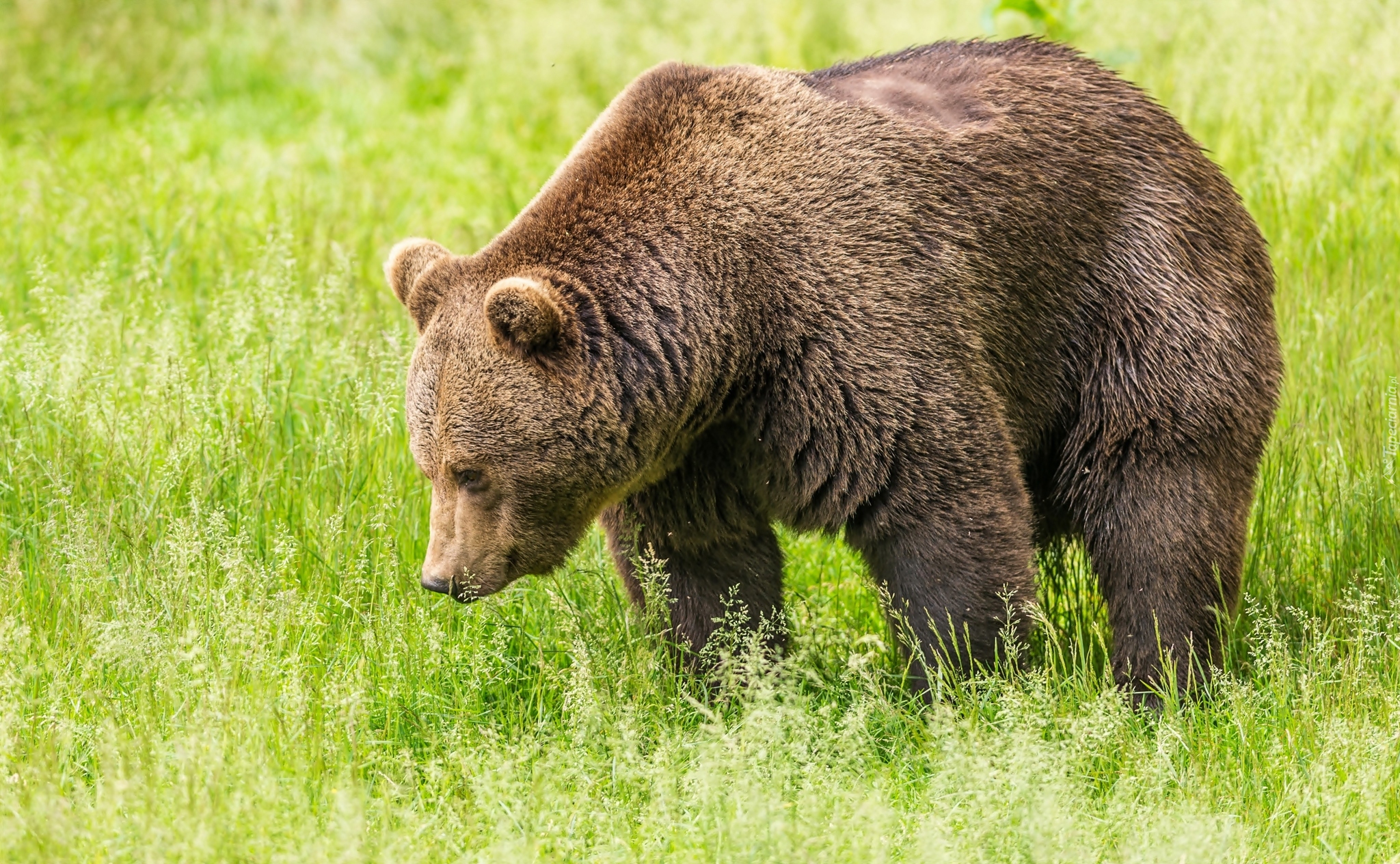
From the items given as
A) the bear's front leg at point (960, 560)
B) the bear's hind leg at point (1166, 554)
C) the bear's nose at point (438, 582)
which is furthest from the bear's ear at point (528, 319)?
the bear's hind leg at point (1166, 554)

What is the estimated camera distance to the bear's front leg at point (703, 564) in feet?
15.4

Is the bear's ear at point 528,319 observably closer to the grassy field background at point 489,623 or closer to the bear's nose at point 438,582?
the bear's nose at point 438,582

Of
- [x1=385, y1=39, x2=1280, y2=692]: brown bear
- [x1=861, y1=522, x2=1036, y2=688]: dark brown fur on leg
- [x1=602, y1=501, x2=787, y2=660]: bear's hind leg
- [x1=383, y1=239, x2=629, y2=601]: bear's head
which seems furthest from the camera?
[x1=602, y1=501, x2=787, y2=660]: bear's hind leg

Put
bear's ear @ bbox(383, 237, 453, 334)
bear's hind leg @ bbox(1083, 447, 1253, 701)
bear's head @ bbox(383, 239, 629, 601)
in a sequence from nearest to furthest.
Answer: bear's head @ bbox(383, 239, 629, 601) < bear's ear @ bbox(383, 237, 453, 334) < bear's hind leg @ bbox(1083, 447, 1253, 701)

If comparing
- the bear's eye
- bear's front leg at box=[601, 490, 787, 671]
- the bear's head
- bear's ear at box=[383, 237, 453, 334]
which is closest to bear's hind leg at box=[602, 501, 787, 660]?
bear's front leg at box=[601, 490, 787, 671]

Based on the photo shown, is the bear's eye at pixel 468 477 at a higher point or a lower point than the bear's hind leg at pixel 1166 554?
higher

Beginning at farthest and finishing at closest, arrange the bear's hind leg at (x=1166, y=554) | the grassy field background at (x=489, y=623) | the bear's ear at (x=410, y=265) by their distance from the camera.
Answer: the bear's hind leg at (x=1166, y=554), the bear's ear at (x=410, y=265), the grassy field background at (x=489, y=623)

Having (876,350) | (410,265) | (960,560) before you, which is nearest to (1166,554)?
(960,560)

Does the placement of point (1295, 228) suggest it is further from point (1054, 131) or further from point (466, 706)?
point (466, 706)

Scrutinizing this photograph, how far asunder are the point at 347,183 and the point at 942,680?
5.66 meters

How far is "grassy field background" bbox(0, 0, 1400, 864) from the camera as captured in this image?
3.59 metres

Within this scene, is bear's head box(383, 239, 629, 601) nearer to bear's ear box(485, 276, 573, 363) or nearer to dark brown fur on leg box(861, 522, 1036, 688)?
bear's ear box(485, 276, 573, 363)

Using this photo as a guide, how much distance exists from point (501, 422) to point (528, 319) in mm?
315

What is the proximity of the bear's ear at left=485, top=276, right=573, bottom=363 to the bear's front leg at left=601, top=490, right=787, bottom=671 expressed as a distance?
72 cm
